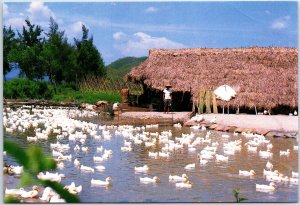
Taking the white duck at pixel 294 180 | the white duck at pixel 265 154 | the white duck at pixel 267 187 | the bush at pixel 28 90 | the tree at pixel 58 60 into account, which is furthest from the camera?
the tree at pixel 58 60

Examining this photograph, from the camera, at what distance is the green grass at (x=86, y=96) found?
13.5 m

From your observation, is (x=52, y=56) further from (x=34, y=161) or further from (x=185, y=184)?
(x=34, y=161)

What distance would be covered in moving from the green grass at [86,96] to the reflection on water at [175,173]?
6.27 meters

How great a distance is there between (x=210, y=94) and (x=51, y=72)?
3.40m

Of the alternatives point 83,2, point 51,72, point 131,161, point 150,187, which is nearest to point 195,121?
point 51,72

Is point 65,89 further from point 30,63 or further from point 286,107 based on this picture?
point 286,107

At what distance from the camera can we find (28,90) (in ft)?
37.2

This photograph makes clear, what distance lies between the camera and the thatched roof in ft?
35.2

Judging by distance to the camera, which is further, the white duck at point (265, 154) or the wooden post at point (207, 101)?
the wooden post at point (207, 101)

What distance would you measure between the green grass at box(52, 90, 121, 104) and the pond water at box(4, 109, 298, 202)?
5.98 m

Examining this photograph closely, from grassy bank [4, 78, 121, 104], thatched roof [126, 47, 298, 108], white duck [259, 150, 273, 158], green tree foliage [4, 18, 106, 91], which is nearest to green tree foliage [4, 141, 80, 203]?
white duck [259, 150, 273, 158]

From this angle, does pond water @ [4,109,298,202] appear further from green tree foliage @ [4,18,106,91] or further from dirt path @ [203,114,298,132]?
green tree foliage @ [4,18,106,91]

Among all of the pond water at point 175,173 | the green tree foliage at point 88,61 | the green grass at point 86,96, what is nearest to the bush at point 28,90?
the green grass at point 86,96

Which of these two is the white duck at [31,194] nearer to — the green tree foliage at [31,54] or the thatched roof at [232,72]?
the green tree foliage at [31,54]
